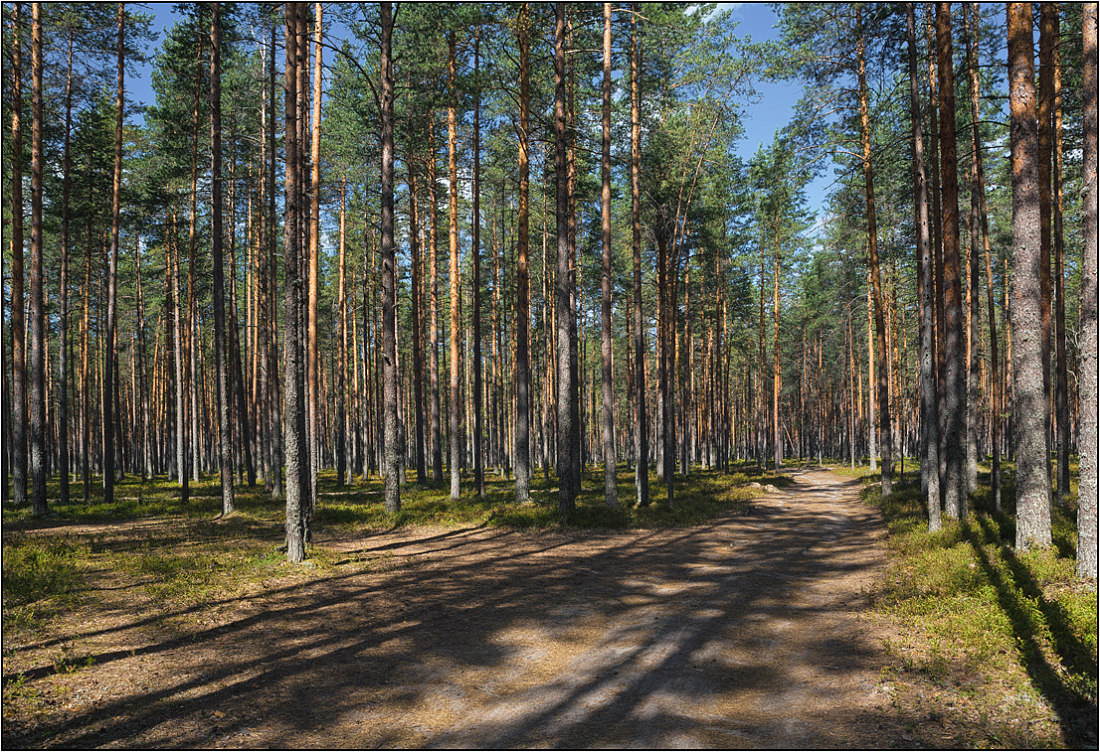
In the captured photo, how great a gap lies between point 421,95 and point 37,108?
10608 millimetres

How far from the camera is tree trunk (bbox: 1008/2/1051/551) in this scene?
8906mm

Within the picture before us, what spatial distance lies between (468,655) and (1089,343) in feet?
31.3

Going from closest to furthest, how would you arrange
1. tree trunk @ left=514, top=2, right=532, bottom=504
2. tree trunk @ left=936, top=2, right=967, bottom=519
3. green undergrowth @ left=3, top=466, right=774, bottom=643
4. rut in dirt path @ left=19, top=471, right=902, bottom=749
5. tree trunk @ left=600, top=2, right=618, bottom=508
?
rut in dirt path @ left=19, top=471, right=902, bottom=749 → green undergrowth @ left=3, top=466, right=774, bottom=643 → tree trunk @ left=936, top=2, right=967, bottom=519 → tree trunk @ left=600, top=2, right=618, bottom=508 → tree trunk @ left=514, top=2, right=532, bottom=504

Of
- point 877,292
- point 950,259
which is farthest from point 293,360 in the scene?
point 877,292

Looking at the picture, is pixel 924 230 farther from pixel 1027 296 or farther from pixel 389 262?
pixel 389 262

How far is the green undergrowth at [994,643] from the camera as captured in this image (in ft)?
15.7

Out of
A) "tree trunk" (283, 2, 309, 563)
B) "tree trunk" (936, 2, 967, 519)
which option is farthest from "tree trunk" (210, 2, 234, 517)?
"tree trunk" (936, 2, 967, 519)

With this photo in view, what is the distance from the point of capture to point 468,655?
265 inches

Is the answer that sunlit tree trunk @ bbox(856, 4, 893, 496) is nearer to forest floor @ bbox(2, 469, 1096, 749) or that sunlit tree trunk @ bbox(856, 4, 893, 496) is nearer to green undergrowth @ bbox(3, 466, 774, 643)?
green undergrowth @ bbox(3, 466, 774, 643)

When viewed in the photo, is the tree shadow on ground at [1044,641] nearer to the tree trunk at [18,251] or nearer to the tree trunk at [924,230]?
the tree trunk at [924,230]

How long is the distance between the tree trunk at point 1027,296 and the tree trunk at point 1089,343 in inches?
19.7

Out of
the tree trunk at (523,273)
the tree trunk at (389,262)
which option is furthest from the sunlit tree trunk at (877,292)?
the tree trunk at (389,262)

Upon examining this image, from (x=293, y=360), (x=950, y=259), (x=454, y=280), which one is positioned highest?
(x=454, y=280)

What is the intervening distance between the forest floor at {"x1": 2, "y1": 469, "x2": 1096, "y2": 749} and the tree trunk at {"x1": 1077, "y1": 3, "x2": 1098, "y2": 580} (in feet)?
8.33
